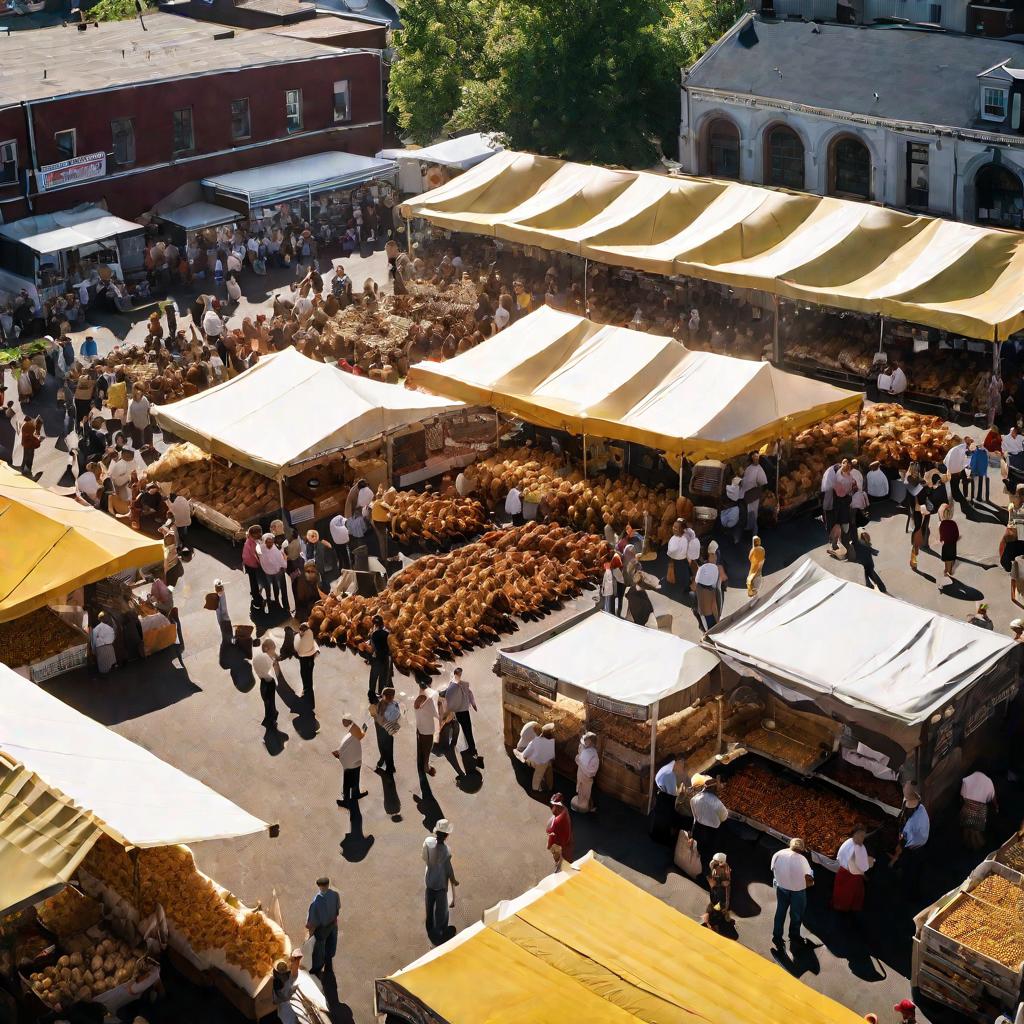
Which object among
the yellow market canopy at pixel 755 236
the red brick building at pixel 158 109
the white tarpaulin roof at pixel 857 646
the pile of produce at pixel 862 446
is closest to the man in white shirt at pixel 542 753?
the white tarpaulin roof at pixel 857 646

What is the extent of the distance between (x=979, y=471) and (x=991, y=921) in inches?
445

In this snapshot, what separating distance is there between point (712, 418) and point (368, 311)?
11599 mm

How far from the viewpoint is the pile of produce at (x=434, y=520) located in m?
23.9

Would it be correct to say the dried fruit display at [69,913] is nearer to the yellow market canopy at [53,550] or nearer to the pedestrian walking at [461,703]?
the pedestrian walking at [461,703]

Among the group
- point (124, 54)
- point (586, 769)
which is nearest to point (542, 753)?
point (586, 769)

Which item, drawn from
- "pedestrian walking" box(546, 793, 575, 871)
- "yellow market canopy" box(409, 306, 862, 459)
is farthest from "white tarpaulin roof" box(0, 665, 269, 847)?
"yellow market canopy" box(409, 306, 862, 459)

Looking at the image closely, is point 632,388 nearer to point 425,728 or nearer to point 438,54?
point 425,728

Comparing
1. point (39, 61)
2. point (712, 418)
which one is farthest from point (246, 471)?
point (39, 61)

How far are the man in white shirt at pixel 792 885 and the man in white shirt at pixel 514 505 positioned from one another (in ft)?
32.7

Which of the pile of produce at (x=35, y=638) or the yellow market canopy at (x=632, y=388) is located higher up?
the yellow market canopy at (x=632, y=388)

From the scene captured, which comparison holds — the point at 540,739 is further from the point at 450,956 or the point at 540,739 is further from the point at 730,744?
the point at 450,956

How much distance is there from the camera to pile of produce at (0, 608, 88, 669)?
20.4 meters

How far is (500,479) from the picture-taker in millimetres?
24828

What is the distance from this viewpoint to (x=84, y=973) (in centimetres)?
1451
